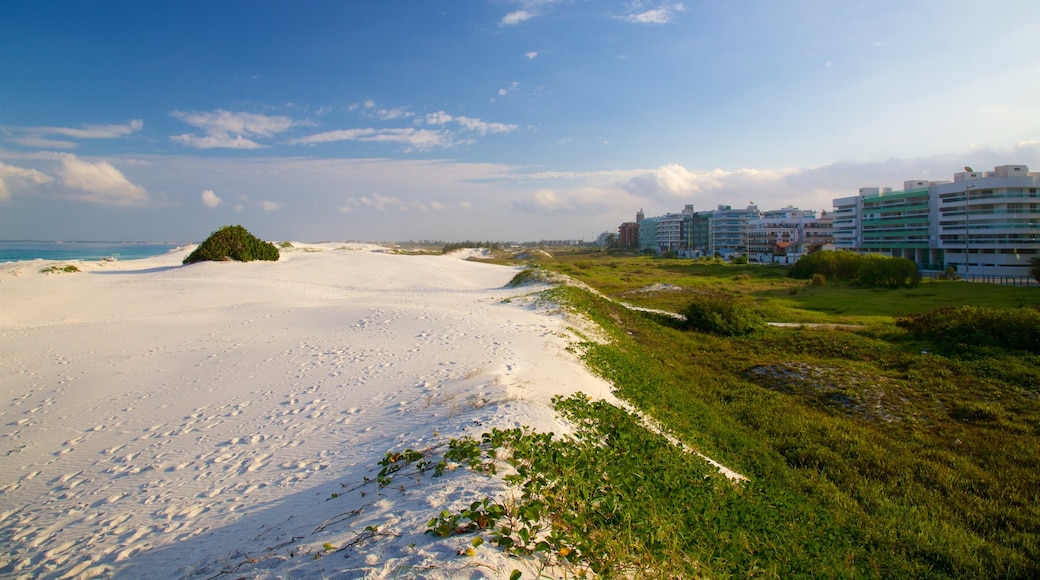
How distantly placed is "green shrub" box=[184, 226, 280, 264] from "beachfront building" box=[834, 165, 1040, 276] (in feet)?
248

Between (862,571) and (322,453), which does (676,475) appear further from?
(322,453)

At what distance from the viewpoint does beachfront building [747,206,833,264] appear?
107m

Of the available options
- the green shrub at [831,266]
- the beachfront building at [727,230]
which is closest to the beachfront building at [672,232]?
the beachfront building at [727,230]

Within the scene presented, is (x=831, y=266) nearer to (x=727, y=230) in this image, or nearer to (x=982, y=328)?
(x=982, y=328)

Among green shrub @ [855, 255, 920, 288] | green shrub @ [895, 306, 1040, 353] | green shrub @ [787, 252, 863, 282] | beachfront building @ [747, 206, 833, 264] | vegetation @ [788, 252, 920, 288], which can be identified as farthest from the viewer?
beachfront building @ [747, 206, 833, 264]

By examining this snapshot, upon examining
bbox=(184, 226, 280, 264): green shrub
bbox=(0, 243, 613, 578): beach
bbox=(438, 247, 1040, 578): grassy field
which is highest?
bbox=(184, 226, 280, 264): green shrub

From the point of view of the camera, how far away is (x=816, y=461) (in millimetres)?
9047

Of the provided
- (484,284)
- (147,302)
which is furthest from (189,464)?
(484,284)

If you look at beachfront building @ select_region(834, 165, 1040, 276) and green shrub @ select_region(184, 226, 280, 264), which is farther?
beachfront building @ select_region(834, 165, 1040, 276)

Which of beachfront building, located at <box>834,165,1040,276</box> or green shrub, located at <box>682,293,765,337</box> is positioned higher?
beachfront building, located at <box>834,165,1040,276</box>

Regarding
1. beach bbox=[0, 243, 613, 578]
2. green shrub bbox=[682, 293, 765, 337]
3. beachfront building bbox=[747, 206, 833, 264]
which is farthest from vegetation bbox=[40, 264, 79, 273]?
beachfront building bbox=[747, 206, 833, 264]

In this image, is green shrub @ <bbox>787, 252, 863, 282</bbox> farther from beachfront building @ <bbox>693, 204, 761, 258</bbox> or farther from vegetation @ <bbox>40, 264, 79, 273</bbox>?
beachfront building @ <bbox>693, 204, 761, 258</bbox>

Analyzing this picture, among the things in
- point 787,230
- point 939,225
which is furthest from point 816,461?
point 787,230

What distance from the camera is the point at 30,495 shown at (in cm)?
593
